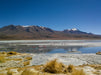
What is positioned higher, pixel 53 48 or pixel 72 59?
pixel 53 48

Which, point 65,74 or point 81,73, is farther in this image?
point 65,74

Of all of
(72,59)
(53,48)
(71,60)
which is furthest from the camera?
(53,48)

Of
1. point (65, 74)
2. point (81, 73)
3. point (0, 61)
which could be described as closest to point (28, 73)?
point (65, 74)

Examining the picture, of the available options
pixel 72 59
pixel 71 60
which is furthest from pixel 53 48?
pixel 71 60

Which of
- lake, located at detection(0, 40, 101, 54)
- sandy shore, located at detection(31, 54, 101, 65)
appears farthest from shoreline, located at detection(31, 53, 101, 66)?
lake, located at detection(0, 40, 101, 54)

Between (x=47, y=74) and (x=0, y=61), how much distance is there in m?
5.72

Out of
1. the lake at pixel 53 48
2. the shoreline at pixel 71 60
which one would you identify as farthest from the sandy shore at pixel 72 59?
the lake at pixel 53 48

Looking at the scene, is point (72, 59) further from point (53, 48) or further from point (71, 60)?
point (53, 48)

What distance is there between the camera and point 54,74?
16.7 feet

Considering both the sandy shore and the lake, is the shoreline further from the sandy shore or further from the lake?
the lake

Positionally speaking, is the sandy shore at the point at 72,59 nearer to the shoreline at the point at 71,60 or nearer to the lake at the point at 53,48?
the shoreline at the point at 71,60

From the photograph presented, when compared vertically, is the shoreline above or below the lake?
below

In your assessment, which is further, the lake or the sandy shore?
the lake

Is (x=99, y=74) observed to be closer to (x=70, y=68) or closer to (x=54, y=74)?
(x=70, y=68)
